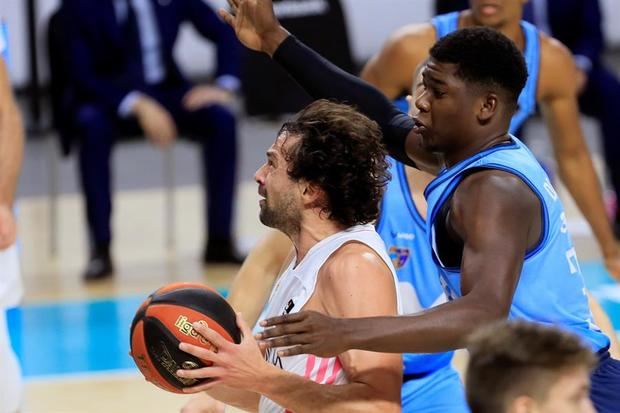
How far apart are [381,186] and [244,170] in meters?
7.37

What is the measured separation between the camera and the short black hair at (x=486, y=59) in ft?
10.8

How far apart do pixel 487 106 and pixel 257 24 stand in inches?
34.8

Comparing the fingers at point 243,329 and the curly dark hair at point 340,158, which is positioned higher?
the curly dark hair at point 340,158

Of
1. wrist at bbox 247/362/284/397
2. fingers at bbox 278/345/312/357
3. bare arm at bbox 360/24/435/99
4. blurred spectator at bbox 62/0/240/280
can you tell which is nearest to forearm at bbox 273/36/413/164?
wrist at bbox 247/362/284/397

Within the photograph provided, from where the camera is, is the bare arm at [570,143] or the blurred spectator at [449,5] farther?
the blurred spectator at [449,5]

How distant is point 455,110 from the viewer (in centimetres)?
329

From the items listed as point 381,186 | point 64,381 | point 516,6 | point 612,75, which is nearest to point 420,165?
point 381,186

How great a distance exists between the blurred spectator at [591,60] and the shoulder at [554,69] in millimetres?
2919

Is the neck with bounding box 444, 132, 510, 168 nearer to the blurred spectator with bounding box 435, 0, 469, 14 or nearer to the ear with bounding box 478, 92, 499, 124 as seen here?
the ear with bounding box 478, 92, 499, 124

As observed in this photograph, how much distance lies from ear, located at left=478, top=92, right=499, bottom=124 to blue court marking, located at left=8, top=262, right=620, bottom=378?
3.10 metres

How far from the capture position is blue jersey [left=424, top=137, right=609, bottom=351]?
3.19m

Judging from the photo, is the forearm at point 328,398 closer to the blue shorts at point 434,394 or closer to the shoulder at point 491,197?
the shoulder at point 491,197

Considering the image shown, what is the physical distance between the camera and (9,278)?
4.96 meters

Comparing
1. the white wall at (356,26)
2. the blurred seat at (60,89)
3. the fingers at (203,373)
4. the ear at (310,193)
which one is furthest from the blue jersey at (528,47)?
the white wall at (356,26)
